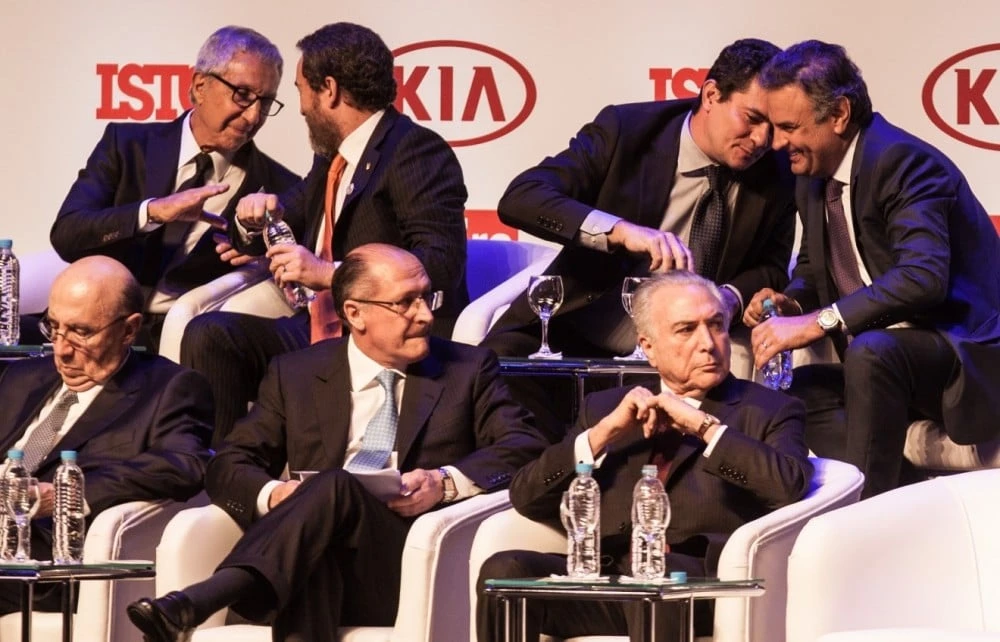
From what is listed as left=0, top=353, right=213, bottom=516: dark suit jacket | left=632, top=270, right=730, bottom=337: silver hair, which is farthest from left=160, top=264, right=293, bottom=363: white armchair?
left=632, top=270, right=730, bottom=337: silver hair

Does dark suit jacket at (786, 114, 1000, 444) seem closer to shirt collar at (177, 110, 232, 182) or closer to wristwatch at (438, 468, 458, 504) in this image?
wristwatch at (438, 468, 458, 504)

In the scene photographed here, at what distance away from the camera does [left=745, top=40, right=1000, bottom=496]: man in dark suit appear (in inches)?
210

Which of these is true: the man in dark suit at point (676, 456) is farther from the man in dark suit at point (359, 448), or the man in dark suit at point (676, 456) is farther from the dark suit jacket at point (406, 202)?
the dark suit jacket at point (406, 202)

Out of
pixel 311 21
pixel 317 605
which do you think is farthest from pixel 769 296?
pixel 311 21

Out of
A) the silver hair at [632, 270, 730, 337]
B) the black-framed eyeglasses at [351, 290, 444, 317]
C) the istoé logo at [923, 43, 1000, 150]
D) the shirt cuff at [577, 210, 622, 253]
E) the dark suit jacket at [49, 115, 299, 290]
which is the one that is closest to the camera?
the silver hair at [632, 270, 730, 337]

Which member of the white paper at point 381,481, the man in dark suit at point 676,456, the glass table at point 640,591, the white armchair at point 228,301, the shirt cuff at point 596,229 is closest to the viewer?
the glass table at point 640,591

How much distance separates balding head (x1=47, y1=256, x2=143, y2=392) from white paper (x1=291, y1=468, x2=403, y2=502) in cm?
81

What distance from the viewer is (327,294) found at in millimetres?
5836

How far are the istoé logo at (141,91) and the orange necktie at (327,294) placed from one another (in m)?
1.40

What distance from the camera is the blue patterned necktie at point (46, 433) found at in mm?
5254

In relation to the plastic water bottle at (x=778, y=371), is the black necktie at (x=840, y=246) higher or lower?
higher

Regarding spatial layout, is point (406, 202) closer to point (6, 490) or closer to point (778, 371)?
point (778, 371)

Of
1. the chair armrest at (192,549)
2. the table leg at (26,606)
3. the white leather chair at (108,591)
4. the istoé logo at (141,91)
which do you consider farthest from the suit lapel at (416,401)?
the istoé logo at (141,91)

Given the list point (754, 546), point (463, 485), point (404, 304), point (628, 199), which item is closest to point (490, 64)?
point (628, 199)
